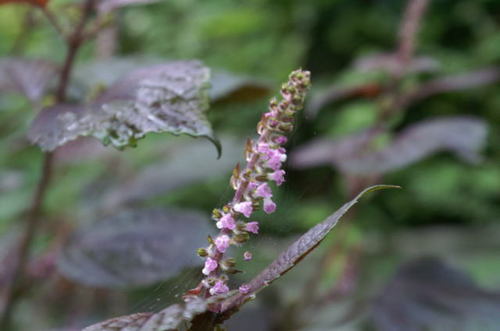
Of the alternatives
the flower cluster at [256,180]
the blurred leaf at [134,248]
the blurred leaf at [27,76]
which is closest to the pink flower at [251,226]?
the flower cluster at [256,180]

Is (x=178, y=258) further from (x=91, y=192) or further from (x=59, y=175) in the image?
(x=59, y=175)

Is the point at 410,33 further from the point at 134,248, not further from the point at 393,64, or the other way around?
the point at 134,248

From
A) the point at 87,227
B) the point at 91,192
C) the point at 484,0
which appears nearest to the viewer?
the point at 87,227

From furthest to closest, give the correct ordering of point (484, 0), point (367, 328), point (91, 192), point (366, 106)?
point (484, 0)
point (366, 106)
point (91, 192)
point (367, 328)

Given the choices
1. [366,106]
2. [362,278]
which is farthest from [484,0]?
[362,278]

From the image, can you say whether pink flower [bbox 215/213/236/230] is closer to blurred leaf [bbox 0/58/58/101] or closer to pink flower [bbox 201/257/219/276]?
pink flower [bbox 201/257/219/276]

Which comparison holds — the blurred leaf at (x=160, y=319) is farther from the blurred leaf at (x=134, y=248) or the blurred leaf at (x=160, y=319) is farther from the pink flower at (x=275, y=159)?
the blurred leaf at (x=134, y=248)
